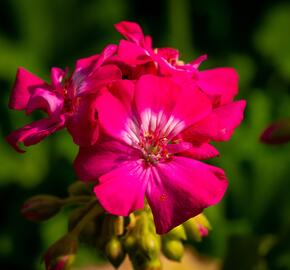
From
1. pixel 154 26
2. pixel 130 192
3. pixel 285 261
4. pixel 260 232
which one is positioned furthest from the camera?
pixel 154 26

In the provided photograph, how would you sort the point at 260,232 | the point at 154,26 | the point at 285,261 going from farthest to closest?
the point at 154,26 < the point at 260,232 < the point at 285,261

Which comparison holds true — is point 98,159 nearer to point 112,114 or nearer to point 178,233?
point 112,114

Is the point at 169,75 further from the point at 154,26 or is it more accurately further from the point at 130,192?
the point at 154,26

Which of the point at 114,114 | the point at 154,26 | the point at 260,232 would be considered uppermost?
the point at 114,114

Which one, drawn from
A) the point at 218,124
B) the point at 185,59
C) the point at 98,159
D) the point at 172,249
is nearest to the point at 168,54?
the point at 218,124

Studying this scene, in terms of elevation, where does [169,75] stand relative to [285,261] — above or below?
above

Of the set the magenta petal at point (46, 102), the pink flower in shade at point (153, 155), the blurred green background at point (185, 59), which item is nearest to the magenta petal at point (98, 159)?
the pink flower in shade at point (153, 155)

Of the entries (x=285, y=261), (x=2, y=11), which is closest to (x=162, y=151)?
(x=285, y=261)
